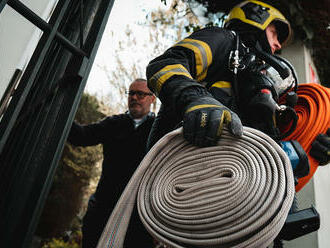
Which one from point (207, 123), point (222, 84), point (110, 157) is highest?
point (222, 84)

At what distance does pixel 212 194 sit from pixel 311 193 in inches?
71.3

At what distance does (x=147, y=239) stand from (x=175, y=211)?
0.49m

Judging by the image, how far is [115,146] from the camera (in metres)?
2.75

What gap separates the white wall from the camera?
153 cm

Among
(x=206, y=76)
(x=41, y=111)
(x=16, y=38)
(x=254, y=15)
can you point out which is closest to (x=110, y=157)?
(x=41, y=111)

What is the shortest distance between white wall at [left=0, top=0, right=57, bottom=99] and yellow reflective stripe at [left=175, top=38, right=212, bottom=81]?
1075 mm

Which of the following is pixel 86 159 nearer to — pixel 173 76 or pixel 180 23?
pixel 180 23

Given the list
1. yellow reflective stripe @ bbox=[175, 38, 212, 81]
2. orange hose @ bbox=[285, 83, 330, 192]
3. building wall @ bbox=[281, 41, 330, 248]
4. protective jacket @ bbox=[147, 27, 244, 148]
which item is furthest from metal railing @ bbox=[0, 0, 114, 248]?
building wall @ bbox=[281, 41, 330, 248]

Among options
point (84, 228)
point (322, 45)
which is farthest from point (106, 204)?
point (322, 45)

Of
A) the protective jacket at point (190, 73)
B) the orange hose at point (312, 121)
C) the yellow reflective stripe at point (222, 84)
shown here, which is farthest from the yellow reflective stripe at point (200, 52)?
the orange hose at point (312, 121)

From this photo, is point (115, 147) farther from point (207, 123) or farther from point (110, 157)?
point (207, 123)

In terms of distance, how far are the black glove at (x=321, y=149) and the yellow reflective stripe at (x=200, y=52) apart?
0.99 metres

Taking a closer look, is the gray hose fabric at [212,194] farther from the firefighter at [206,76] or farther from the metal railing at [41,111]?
the metal railing at [41,111]

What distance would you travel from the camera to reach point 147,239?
1.29 meters
